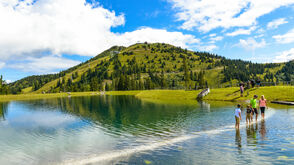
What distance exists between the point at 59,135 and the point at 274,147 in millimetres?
25480

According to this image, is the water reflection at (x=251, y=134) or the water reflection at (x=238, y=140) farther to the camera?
the water reflection at (x=251, y=134)

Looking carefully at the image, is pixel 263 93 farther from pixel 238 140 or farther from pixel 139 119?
pixel 238 140

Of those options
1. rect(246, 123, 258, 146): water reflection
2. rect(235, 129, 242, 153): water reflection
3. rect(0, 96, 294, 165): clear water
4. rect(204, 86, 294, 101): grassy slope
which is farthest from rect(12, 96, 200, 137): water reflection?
rect(204, 86, 294, 101): grassy slope

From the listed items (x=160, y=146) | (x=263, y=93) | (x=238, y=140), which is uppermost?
(x=263, y=93)

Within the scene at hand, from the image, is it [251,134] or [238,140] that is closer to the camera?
[238,140]

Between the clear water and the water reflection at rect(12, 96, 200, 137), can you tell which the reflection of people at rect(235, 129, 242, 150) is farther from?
the water reflection at rect(12, 96, 200, 137)

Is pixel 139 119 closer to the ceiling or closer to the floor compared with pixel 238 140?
closer to the floor

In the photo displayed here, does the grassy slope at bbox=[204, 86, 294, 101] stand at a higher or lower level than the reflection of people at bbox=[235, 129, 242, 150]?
higher

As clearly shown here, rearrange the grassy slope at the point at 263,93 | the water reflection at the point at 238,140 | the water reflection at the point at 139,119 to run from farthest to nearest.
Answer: the grassy slope at the point at 263,93 < the water reflection at the point at 139,119 < the water reflection at the point at 238,140

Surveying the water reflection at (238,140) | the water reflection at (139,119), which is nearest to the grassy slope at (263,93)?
the water reflection at (139,119)

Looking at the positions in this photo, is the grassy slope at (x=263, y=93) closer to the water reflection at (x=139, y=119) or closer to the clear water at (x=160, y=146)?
the water reflection at (x=139, y=119)

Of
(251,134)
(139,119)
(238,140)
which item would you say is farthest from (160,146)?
(139,119)

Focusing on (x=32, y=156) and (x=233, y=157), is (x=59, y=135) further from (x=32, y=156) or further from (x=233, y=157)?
(x=233, y=157)

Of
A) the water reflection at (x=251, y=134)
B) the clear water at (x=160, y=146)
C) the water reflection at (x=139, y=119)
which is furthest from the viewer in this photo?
the water reflection at (x=139, y=119)
